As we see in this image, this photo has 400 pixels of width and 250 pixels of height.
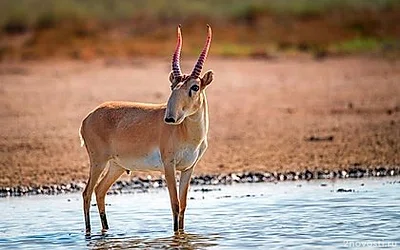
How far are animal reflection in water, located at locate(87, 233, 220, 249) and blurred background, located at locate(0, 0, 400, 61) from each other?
24674mm

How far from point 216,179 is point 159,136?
3935 mm

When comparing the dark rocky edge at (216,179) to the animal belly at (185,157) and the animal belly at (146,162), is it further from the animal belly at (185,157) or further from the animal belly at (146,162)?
the animal belly at (185,157)

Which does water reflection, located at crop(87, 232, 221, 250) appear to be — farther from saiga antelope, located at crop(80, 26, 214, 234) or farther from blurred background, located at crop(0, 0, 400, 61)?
blurred background, located at crop(0, 0, 400, 61)

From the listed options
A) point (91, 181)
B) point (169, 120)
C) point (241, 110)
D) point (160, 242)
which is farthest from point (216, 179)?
point (241, 110)

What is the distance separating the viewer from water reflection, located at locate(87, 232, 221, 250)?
39.4 feet

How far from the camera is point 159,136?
41.2 ft

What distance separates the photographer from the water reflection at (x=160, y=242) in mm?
12008

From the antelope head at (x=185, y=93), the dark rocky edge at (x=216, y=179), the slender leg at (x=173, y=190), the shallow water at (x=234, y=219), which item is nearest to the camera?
the antelope head at (x=185, y=93)

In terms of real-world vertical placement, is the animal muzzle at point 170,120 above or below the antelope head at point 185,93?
below

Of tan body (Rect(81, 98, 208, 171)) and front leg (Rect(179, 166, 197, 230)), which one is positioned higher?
tan body (Rect(81, 98, 208, 171))

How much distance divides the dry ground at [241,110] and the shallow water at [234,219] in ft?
5.73

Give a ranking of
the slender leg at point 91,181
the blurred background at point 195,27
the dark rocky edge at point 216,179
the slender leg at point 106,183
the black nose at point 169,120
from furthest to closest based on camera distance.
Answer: the blurred background at point 195,27 → the dark rocky edge at point 216,179 → the slender leg at point 106,183 → the slender leg at point 91,181 → the black nose at point 169,120

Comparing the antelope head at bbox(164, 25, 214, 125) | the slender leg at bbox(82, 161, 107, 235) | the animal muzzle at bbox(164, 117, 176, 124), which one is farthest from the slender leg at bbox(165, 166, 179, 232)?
the slender leg at bbox(82, 161, 107, 235)

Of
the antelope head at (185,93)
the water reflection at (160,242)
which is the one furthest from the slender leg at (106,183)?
the antelope head at (185,93)
